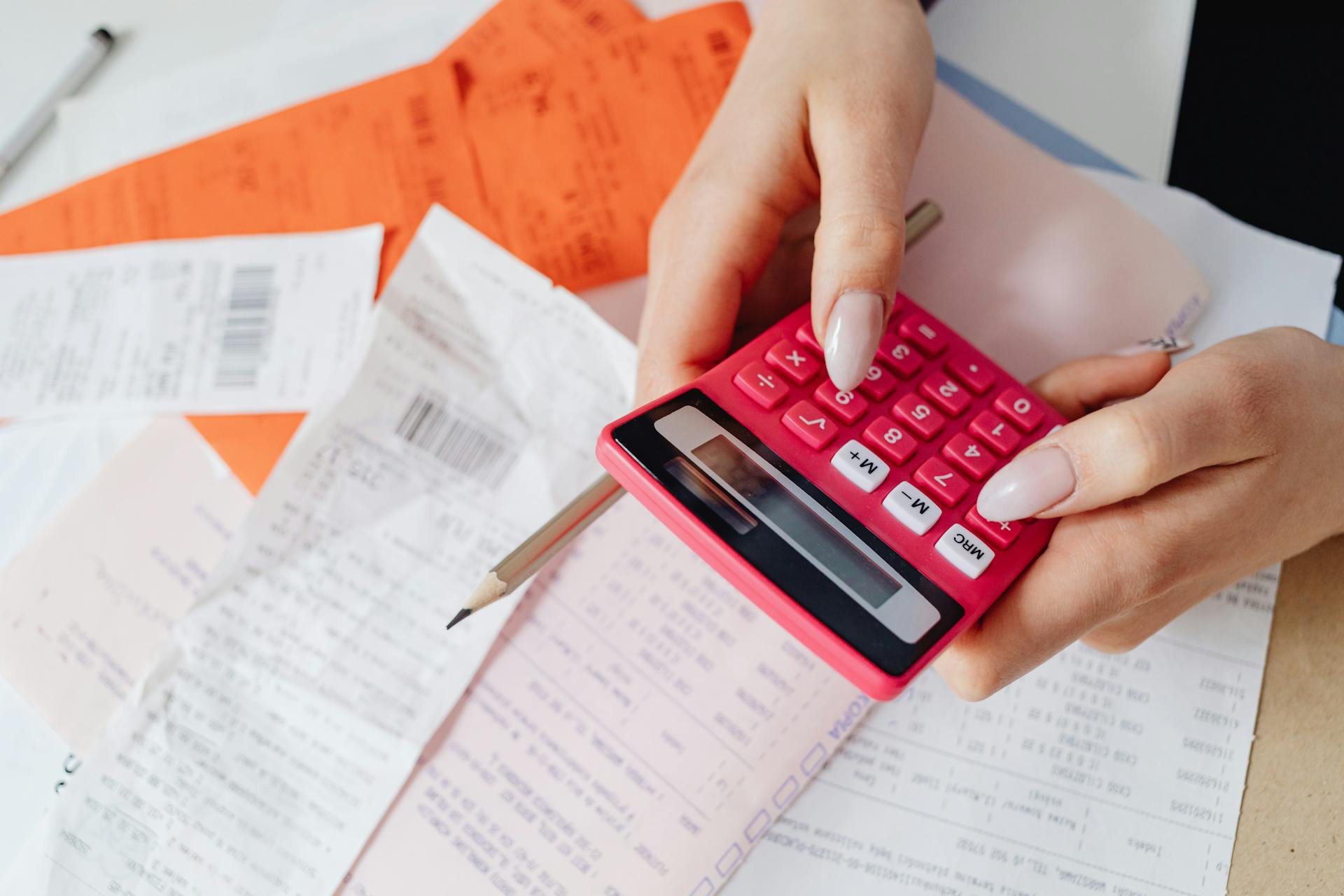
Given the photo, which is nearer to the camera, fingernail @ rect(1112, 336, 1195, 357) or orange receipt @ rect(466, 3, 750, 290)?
fingernail @ rect(1112, 336, 1195, 357)

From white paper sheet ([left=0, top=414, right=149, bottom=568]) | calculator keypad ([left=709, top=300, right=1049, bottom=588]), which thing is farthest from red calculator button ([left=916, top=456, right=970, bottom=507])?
white paper sheet ([left=0, top=414, right=149, bottom=568])

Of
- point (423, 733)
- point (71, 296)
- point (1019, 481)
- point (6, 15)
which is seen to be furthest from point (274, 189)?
point (1019, 481)

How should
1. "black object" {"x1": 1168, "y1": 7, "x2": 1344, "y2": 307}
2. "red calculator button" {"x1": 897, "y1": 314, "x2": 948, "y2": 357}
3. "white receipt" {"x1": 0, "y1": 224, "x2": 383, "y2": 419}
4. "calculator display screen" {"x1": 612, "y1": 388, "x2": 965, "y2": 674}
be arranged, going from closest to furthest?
"calculator display screen" {"x1": 612, "y1": 388, "x2": 965, "y2": 674} < "red calculator button" {"x1": 897, "y1": 314, "x2": 948, "y2": 357} < "white receipt" {"x1": 0, "y1": 224, "x2": 383, "y2": 419} < "black object" {"x1": 1168, "y1": 7, "x2": 1344, "y2": 307}

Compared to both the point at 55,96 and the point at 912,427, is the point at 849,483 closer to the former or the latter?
the point at 912,427

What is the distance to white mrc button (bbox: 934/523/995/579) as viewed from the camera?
34 centimetres

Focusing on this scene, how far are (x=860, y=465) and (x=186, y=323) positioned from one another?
43 cm

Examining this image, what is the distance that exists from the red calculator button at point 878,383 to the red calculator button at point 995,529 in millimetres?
66

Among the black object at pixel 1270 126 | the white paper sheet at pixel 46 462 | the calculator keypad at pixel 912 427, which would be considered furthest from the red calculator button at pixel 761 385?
the black object at pixel 1270 126

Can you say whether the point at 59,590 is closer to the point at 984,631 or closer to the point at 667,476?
the point at 667,476

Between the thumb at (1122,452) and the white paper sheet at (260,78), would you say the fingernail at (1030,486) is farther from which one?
the white paper sheet at (260,78)

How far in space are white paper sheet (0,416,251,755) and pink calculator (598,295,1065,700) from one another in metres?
0.28

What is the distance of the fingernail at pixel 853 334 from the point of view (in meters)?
0.37

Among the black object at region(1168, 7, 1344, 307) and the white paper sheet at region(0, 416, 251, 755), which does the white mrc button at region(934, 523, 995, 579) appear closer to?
the white paper sheet at region(0, 416, 251, 755)

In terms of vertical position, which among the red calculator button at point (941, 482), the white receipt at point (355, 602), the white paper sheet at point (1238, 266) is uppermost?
the white receipt at point (355, 602)
